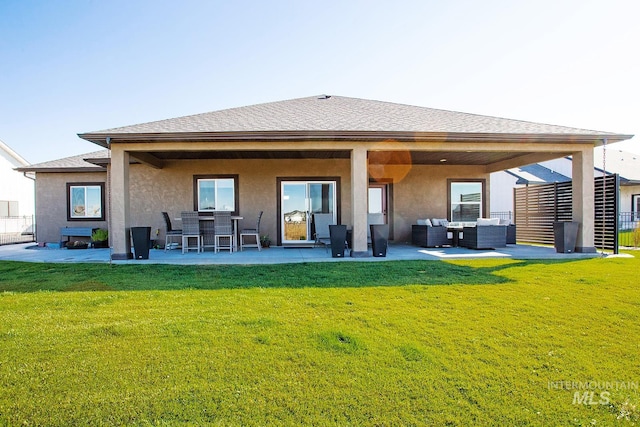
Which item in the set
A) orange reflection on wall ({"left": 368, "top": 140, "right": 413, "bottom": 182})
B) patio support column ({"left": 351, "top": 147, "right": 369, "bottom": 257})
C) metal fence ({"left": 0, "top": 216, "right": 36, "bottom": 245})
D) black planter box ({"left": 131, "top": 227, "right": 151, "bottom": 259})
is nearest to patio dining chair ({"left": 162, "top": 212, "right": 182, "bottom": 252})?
black planter box ({"left": 131, "top": 227, "right": 151, "bottom": 259})

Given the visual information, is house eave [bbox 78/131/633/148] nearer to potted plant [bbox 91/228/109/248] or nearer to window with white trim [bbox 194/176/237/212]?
window with white trim [bbox 194/176/237/212]

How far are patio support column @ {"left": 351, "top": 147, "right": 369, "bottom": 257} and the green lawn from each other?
295cm

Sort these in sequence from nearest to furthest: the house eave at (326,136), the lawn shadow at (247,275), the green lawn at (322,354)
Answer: the green lawn at (322,354) < the lawn shadow at (247,275) < the house eave at (326,136)

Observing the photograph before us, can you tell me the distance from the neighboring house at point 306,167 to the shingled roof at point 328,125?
31 millimetres

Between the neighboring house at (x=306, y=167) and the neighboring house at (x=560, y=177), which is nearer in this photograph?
the neighboring house at (x=306, y=167)

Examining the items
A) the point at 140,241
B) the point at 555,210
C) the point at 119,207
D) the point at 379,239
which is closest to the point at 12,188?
the point at 119,207

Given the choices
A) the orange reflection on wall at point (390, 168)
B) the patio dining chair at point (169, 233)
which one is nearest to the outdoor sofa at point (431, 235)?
the orange reflection on wall at point (390, 168)

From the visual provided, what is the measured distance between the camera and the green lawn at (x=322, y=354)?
6.68ft

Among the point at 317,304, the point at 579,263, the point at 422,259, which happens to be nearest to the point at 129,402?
the point at 317,304

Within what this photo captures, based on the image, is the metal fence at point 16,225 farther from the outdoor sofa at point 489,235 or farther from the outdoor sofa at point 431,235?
the outdoor sofa at point 489,235

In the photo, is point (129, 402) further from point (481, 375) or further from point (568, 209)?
point (568, 209)

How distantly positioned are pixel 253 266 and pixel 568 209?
31.4 feet

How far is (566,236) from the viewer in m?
8.39

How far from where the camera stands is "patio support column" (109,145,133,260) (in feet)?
25.5
